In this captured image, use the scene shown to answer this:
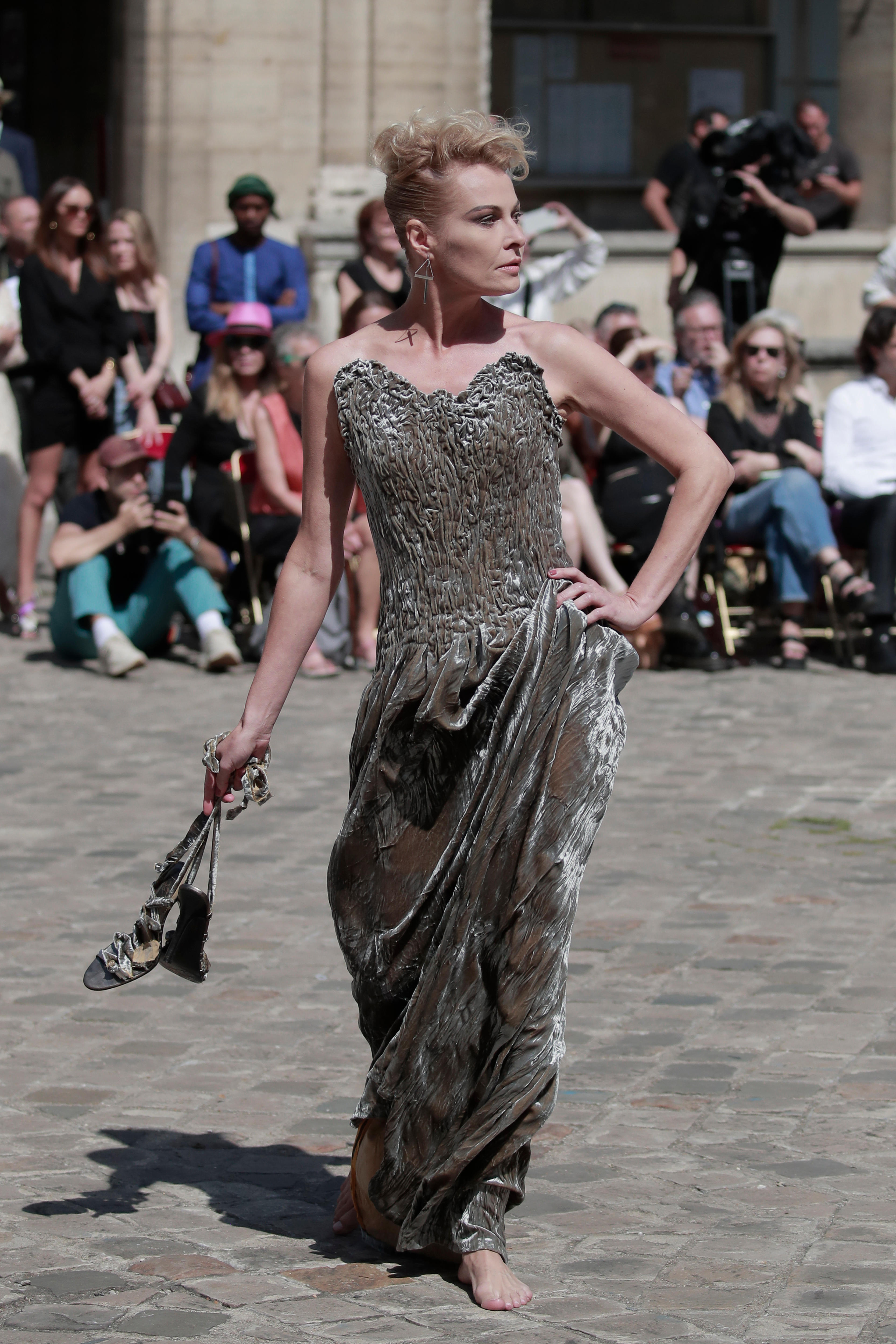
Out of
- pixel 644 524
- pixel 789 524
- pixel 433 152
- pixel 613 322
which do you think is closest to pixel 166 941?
pixel 433 152

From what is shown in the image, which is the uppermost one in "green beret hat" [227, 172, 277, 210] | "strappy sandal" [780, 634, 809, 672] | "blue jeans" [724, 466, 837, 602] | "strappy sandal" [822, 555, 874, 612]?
"green beret hat" [227, 172, 277, 210]

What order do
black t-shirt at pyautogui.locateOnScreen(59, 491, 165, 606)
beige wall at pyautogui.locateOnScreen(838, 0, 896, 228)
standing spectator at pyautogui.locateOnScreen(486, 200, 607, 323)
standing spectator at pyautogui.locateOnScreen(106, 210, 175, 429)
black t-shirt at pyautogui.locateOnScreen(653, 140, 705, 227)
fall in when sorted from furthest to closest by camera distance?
beige wall at pyautogui.locateOnScreen(838, 0, 896, 228)
black t-shirt at pyautogui.locateOnScreen(653, 140, 705, 227)
standing spectator at pyautogui.locateOnScreen(486, 200, 607, 323)
standing spectator at pyautogui.locateOnScreen(106, 210, 175, 429)
black t-shirt at pyautogui.locateOnScreen(59, 491, 165, 606)

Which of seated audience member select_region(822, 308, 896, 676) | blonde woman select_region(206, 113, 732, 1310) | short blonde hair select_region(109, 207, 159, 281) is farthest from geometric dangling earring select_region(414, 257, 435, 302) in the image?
short blonde hair select_region(109, 207, 159, 281)

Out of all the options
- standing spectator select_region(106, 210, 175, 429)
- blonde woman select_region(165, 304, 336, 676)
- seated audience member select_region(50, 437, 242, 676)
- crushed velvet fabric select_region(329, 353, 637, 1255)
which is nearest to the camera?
crushed velvet fabric select_region(329, 353, 637, 1255)

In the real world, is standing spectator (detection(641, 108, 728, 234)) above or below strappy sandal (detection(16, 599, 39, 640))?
above

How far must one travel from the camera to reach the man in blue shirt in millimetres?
12484

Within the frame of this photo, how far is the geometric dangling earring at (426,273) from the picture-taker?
12.1 ft

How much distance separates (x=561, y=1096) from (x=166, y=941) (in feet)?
4.08

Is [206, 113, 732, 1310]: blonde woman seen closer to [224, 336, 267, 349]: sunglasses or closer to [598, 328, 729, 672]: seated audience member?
[598, 328, 729, 672]: seated audience member

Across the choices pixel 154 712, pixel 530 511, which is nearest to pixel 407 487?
pixel 530 511

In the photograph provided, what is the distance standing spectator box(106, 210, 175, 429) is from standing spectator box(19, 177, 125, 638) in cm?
Answer: 35

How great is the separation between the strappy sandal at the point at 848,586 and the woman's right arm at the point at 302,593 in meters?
7.20

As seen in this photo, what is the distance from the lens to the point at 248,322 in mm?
11016

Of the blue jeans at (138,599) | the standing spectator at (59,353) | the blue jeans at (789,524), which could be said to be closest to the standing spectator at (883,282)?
the blue jeans at (789,524)
